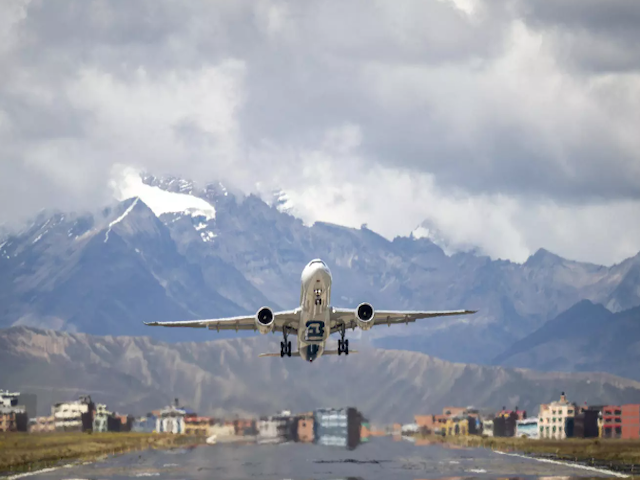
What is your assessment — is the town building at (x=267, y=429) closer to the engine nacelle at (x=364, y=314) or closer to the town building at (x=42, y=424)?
the town building at (x=42, y=424)

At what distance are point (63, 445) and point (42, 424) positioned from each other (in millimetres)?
37678

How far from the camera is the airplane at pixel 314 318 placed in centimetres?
7506

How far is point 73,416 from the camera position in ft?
619

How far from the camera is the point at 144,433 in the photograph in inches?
7682

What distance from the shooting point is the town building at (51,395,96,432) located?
18325cm

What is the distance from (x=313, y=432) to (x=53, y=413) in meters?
47.3

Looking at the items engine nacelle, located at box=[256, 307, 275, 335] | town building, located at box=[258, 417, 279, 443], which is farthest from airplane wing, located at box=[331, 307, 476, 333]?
town building, located at box=[258, 417, 279, 443]

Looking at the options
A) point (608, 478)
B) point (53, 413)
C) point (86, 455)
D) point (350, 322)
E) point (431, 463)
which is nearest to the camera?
point (350, 322)

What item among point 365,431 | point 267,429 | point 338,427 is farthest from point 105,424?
point 365,431

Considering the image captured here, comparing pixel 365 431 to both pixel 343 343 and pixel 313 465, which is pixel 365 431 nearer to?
pixel 313 465

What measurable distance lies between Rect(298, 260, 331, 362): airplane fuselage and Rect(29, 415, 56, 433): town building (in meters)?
95.5

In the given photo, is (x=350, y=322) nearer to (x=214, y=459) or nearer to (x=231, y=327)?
(x=231, y=327)

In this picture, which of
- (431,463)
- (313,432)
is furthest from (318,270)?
(313,432)

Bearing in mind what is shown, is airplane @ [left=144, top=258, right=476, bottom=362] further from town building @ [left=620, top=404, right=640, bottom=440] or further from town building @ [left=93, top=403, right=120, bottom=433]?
town building @ [left=93, top=403, right=120, bottom=433]
